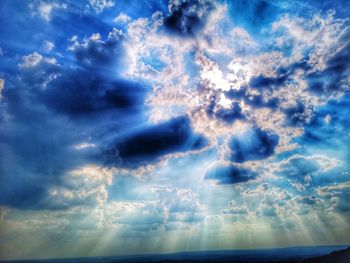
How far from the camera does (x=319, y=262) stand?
36.1m

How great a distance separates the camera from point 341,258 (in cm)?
3569

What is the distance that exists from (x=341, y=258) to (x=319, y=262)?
3115 mm
